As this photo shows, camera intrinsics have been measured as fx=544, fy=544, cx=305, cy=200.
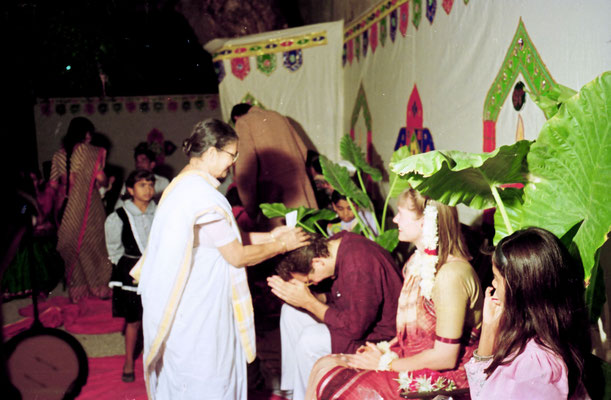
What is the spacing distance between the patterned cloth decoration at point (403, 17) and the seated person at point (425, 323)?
7.52 ft

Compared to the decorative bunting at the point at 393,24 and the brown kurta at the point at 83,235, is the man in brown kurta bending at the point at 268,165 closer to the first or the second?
the decorative bunting at the point at 393,24

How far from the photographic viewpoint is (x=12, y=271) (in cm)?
517

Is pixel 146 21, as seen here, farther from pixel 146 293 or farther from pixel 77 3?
pixel 146 293

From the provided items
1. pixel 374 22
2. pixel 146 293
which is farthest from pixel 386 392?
pixel 374 22

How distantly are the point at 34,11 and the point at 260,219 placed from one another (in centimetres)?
407

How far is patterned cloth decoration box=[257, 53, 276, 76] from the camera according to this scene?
670 centimetres

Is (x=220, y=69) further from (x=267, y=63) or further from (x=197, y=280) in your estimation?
(x=197, y=280)

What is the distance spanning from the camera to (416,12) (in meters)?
4.08

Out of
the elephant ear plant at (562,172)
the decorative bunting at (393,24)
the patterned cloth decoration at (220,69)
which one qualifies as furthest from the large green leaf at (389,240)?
the patterned cloth decoration at (220,69)


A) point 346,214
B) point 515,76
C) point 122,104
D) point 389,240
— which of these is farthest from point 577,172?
point 122,104

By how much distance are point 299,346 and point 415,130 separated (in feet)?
6.73

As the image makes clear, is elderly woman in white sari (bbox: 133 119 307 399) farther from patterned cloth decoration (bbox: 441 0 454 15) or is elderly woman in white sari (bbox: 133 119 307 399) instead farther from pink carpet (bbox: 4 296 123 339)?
pink carpet (bbox: 4 296 123 339)

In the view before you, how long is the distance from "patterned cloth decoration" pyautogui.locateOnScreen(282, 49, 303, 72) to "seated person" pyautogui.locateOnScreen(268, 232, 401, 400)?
159 inches

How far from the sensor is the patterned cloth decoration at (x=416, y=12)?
401 centimetres
